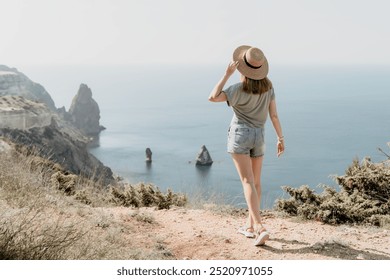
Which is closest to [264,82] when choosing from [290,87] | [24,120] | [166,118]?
[24,120]

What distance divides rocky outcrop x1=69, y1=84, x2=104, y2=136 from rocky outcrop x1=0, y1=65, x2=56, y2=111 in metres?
6.35

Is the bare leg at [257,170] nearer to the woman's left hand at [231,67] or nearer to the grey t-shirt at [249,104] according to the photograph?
the grey t-shirt at [249,104]

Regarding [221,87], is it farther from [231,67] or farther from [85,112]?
[85,112]

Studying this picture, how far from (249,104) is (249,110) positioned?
0.06m

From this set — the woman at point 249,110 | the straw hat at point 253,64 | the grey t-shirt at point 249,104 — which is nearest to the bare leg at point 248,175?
the woman at point 249,110

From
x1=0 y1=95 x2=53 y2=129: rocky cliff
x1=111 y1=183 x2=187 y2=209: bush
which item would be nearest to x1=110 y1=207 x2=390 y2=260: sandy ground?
x1=111 y1=183 x2=187 y2=209: bush

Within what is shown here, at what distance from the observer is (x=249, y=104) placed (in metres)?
4.46

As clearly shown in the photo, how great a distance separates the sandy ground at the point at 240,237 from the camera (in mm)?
4570

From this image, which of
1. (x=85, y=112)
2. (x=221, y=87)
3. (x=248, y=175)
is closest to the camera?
(x=221, y=87)

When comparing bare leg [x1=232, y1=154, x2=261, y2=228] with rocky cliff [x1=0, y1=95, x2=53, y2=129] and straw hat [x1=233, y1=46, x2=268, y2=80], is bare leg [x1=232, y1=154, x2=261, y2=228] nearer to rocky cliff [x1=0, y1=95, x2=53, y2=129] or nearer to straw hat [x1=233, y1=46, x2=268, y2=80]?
straw hat [x1=233, y1=46, x2=268, y2=80]

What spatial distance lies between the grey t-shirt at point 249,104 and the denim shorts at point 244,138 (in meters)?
0.06

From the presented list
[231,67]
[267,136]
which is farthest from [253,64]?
[267,136]

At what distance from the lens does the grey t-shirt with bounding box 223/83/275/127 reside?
441cm
